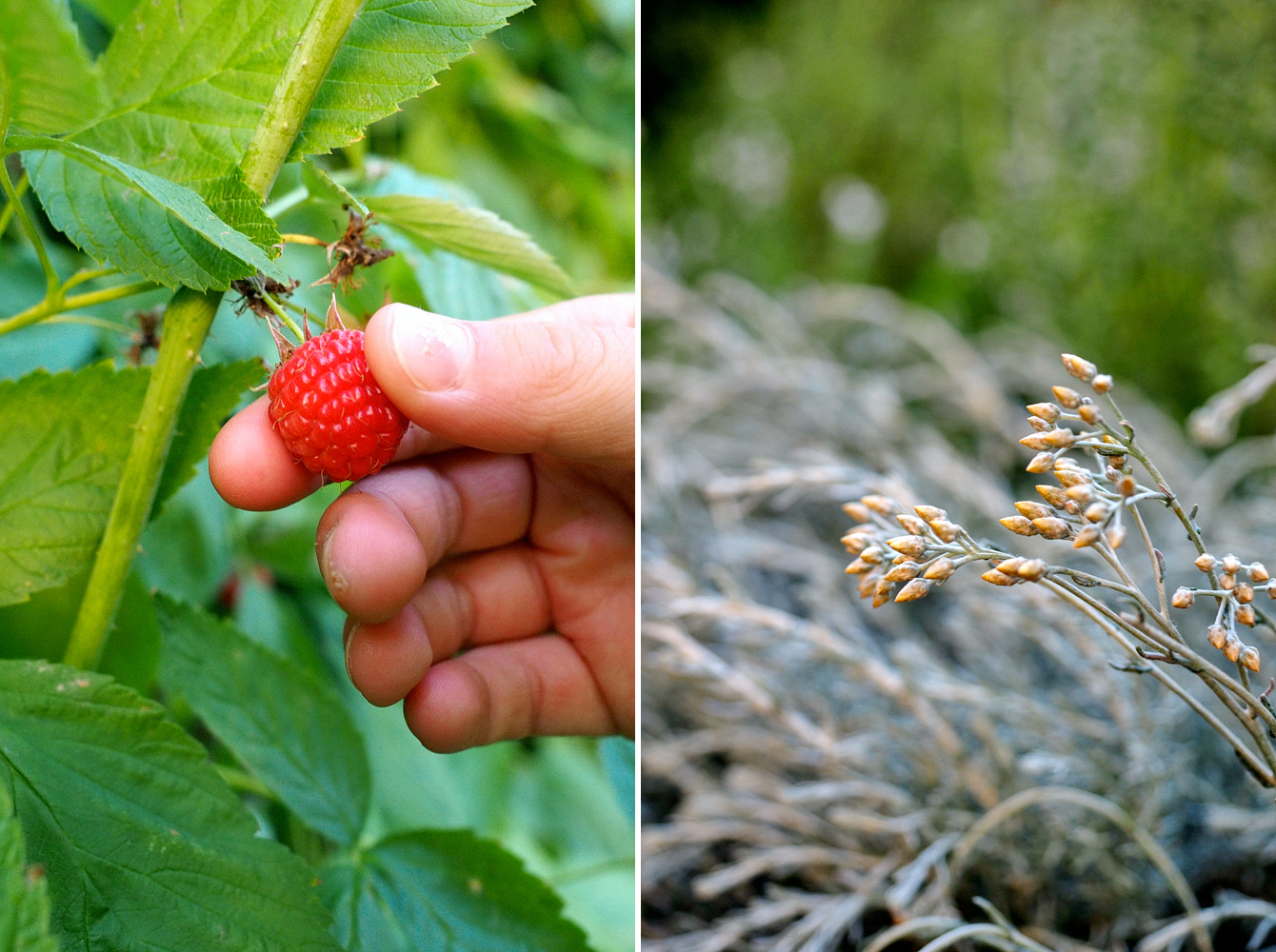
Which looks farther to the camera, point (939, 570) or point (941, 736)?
point (941, 736)

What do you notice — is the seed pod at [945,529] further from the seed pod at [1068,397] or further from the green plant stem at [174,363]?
the green plant stem at [174,363]

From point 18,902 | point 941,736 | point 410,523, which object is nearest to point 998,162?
point 941,736

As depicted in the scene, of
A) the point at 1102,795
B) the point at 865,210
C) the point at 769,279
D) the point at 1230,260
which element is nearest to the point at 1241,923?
the point at 1102,795

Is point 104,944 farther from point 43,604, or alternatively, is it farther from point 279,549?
point 279,549

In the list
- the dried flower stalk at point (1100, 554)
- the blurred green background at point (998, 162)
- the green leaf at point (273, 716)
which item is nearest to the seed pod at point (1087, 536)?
the dried flower stalk at point (1100, 554)

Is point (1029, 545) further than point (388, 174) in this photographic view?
Yes

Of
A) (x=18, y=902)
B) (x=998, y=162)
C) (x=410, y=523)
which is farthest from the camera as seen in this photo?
(x=998, y=162)

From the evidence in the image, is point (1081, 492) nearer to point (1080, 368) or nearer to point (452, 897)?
point (1080, 368)
